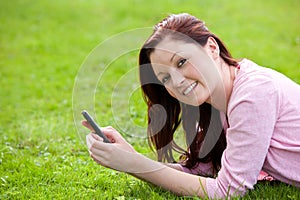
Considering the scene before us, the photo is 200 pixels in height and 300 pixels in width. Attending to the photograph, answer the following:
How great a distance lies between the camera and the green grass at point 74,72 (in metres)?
2.83

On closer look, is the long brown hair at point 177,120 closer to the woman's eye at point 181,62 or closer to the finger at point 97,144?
the woman's eye at point 181,62

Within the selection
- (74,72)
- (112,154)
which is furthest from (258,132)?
(74,72)

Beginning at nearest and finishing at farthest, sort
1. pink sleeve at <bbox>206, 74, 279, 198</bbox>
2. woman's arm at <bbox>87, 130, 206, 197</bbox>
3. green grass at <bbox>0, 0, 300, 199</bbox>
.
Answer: pink sleeve at <bbox>206, 74, 279, 198</bbox>, woman's arm at <bbox>87, 130, 206, 197</bbox>, green grass at <bbox>0, 0, 300, 199</bbox>

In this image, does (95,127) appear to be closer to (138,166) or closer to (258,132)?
(138,166)

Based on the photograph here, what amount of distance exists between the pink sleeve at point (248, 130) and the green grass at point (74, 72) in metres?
0.19

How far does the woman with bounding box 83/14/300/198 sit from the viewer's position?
2256 millimetres

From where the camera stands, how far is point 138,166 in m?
2.38

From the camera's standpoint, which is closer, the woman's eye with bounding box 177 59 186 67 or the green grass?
the woman's eye with bounding box 177 59 186 67

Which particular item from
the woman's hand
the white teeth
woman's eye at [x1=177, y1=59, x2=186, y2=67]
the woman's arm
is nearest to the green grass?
the woman's arm

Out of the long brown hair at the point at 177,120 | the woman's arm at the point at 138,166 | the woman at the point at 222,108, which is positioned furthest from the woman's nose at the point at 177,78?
the woman's arm at the point at 138,166

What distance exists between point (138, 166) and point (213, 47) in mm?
664

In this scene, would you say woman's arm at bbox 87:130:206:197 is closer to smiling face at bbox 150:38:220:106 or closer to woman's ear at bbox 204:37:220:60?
smiling face at bbox 150:38:220:106

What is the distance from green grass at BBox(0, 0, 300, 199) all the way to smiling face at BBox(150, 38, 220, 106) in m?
0.55

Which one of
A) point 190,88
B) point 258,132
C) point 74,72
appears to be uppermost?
point 190,88
